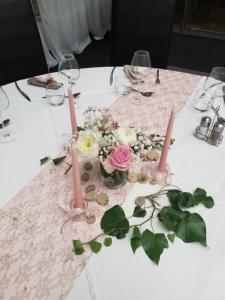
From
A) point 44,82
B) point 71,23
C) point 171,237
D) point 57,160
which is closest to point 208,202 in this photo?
point 171,237

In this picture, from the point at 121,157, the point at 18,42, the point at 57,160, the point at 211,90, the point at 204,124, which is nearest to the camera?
the point at 121,157

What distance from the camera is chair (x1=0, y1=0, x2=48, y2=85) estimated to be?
59.4 inches

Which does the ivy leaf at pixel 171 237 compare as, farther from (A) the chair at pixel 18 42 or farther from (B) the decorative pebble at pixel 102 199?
(A) the chair at pixel 18 42

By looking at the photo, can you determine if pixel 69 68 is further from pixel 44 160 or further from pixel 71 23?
pixel 71 23

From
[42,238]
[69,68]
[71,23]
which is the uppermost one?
[69,68]

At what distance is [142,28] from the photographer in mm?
1717

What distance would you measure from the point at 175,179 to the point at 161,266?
0.29 m

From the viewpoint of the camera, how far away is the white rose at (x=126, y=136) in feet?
2.27

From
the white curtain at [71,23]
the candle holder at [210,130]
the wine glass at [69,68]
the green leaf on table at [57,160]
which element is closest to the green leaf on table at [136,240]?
the green leaf on table at [57,160]

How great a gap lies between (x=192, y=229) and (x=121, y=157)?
26cm

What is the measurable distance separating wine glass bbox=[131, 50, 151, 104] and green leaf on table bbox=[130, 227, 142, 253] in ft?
2.17

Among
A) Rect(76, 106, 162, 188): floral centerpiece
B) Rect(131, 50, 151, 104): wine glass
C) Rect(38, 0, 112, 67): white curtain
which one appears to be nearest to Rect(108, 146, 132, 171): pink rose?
Rect(76, 106, 162, 188): floral centerpiece

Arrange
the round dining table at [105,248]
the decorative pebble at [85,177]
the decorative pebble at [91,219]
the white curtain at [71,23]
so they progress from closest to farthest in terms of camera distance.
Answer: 1. the round dining table at [105,248]
2. the decorative pebble at [91,219]
3. the decorative pebble at [85,177]
4. the white curtain at [71,23]

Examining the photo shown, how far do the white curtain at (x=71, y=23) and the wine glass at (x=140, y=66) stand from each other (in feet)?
6.53
